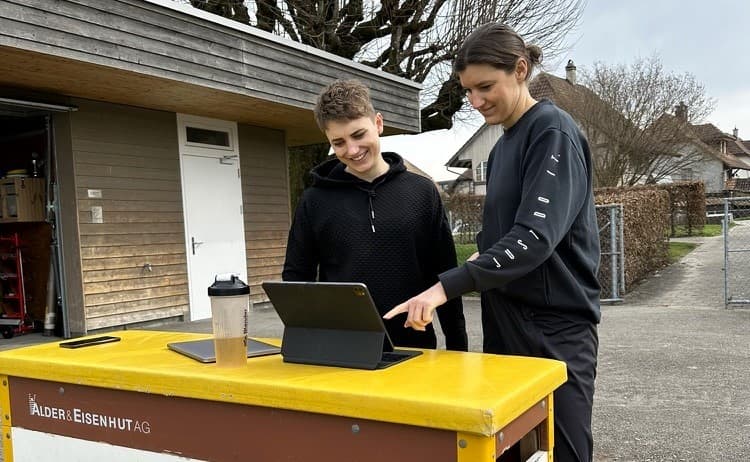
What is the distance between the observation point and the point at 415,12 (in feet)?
36.5

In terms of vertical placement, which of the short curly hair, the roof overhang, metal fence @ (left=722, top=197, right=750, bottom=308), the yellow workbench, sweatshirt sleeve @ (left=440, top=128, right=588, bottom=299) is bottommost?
metal fence @ (left=722, top=197, right=750, bottom=308)

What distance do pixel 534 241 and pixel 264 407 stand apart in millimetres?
754

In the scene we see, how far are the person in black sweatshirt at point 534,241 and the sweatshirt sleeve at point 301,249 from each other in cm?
67

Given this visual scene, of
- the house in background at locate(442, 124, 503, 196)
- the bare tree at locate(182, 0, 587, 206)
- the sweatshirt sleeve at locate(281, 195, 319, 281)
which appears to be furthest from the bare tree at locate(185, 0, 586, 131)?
the house in background at locate(442, 124, 503, 196)

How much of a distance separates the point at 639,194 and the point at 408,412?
9.75 metres

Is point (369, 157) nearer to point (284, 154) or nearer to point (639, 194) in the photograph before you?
point (284, 154)

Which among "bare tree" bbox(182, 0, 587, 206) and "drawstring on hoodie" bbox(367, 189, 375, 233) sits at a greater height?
"bare tree" bbox(182, 0, 587, 206)

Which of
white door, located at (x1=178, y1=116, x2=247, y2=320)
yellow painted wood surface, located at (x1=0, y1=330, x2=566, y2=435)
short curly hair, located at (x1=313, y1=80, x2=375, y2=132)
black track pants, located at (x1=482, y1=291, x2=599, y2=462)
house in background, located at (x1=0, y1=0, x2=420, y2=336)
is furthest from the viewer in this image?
white door, located at (x1=178, y1=116, x2=247, y2=320)

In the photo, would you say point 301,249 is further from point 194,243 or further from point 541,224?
point 194,243

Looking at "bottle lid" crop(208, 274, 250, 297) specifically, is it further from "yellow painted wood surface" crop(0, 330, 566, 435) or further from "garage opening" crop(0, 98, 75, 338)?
"garage opening" crop(0, 98, 75, 338)

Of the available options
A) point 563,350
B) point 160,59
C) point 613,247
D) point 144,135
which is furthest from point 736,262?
point 563,350

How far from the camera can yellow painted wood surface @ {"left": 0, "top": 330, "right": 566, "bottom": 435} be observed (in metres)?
1.22

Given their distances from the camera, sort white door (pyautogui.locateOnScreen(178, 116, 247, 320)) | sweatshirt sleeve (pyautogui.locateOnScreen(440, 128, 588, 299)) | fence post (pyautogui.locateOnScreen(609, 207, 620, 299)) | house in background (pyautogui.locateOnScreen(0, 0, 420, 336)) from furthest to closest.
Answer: fence post (pyautogui.locateOnScreen(609, 207, 620, 299)) → white door (pyautogui.locateOnScreen(178, 116, 247, 320)) → house in background (pyautogui.locateOnScreen(0, 0, 420, 336)) → sweatshirt sleeve (pyautogui.locateOnScreen(440, 128, 588, 299))

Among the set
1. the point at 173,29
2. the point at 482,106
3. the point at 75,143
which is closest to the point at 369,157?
the point at 482,106
